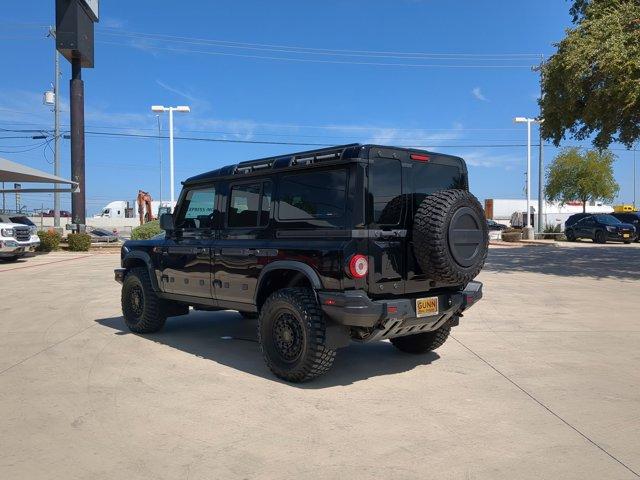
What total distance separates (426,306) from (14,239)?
18684 millimetres

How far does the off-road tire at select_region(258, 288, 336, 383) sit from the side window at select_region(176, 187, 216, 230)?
164cm

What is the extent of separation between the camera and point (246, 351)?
262 inches

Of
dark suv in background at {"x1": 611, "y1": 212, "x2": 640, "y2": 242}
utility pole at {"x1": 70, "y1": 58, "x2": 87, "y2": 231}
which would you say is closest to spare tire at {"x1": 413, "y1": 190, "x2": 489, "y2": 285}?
utility pole at {"x1": 70, "y1": 58, "x2": 87, "y2": 231}

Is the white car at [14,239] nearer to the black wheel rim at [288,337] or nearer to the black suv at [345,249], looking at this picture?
the black suv at [345,249]

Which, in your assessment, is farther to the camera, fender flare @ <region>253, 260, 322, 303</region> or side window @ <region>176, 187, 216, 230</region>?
side window @ <region>176, 187, 216, 230</region>

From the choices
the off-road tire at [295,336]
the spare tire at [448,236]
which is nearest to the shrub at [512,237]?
the spare tire at [448,236]

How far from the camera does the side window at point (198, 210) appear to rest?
21.3 feet

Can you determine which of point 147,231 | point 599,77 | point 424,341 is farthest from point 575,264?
point 147,231

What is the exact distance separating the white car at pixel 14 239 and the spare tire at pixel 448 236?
61.1 feet

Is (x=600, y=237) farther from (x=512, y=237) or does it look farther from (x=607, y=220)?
(x=512, y=237)

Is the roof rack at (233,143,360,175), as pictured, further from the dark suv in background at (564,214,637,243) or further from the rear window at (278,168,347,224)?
the dark suv in background at (564,214,637,243)

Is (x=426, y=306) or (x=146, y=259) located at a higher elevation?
(x=146, y=259)

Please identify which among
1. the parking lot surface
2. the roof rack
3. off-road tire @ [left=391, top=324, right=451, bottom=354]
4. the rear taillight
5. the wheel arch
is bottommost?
the parking lot surface

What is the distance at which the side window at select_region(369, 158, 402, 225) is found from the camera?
4969 mm
